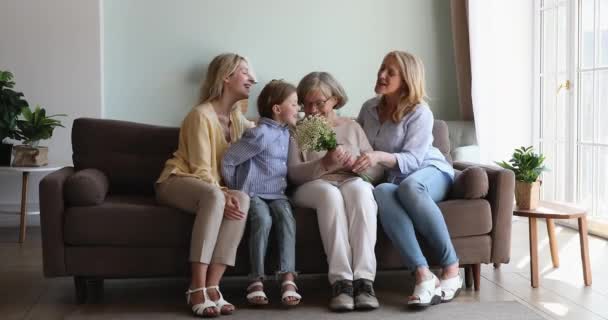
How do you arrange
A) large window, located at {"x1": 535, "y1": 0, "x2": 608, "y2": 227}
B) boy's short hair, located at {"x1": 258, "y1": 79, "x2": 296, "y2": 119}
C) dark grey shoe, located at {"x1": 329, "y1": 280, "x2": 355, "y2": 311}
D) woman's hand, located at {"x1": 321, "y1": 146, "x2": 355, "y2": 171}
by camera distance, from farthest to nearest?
large window, located at {"x1": 535, "y1": 0, "x2": 608, "y2": 227}
boy's short hair, located at {"x1": 258, "y1": 79, "x2": 296, "y2": 119}
woman's hand, located at {"x1": 321, "y1": 146, "x2": 355, "y2": 171}
dark grey shoe, located at {"x1": 329, "y1": 280, "x2": 355, "y2": 311}

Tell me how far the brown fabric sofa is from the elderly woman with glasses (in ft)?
0.39

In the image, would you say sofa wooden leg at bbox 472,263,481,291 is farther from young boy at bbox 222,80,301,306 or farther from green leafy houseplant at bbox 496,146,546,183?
young boy at bbox 222,80,301,306

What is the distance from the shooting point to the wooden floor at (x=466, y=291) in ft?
9.66

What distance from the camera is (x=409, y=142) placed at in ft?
10.7

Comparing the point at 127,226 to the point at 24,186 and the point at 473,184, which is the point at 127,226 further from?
the point at 24,186

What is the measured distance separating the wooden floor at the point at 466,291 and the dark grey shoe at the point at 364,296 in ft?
0.62

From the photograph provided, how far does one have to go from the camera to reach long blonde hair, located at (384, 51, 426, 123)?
3.30m

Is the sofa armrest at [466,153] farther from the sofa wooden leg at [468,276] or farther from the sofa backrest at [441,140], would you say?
the sofa wooden leg at [468,276]

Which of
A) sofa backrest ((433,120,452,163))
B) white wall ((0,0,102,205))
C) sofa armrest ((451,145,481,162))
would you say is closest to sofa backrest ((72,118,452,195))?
sofa backrest ((433,120,452,163))

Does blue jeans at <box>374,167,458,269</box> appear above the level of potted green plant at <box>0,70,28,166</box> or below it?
below

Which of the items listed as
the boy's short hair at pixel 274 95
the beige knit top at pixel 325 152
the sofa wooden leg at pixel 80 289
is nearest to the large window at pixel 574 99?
the beige knit top at pixel 325 152

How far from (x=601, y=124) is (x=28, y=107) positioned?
12.2 ft

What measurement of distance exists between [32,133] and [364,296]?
2638 millimetres

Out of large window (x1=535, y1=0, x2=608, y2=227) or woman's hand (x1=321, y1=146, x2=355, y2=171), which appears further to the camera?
large window (x1=535, y1=0, x2=608, y2=227)
